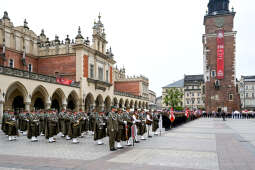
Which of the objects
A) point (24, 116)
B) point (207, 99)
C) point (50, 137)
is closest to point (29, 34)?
point (24, 116)

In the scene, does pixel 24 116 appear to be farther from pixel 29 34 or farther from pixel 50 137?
pixel 29 34

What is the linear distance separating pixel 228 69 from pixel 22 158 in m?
49.0

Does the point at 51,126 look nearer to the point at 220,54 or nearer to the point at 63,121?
the point at 63,121

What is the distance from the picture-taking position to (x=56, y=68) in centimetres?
3347

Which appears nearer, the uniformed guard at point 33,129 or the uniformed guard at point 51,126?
the uniformed guard at point 51,126

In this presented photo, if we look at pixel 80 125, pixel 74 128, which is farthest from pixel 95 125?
pixel 80 125

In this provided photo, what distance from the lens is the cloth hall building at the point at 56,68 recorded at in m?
24.4

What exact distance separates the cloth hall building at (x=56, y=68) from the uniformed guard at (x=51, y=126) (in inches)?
423

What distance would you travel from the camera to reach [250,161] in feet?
23.7

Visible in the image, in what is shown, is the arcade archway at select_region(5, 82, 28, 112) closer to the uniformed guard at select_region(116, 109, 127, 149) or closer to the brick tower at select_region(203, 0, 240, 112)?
the uniformed guard at select_region(116, 109, 127, 149)

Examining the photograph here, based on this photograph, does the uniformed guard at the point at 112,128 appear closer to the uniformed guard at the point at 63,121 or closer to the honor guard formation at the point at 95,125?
the honor guard formation at the point at 95,125

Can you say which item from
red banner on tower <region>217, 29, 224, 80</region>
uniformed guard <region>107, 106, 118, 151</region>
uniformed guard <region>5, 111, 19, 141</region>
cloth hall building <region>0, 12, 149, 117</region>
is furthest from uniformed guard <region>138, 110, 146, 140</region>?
red banner on tower <region>217, 29, 224, 80</region>

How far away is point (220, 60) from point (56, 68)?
112 feet

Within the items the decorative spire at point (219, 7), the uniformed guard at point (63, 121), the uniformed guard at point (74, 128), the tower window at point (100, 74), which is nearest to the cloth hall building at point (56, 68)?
the tower window at point (100, 74)
